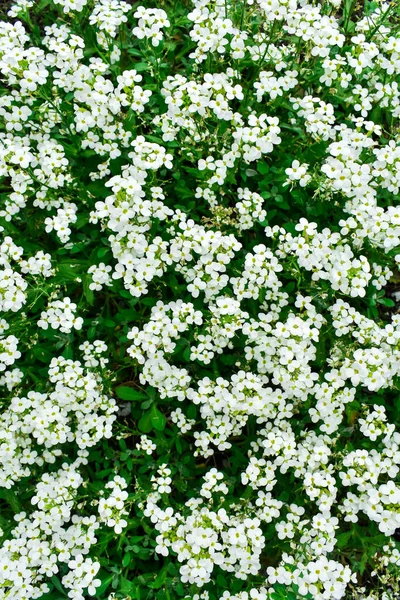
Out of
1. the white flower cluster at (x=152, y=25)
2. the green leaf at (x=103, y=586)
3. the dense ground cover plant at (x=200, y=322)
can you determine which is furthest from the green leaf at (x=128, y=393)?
the white flower cluster at (x=152, y=25)

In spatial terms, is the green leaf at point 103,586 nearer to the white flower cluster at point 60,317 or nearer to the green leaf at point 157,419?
the green leaf at point 157,419

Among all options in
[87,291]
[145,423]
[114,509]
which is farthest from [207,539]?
[87,291]

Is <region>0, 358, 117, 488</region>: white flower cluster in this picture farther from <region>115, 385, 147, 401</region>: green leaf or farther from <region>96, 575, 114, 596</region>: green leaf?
<region>96, 575, 114, 596</region>: green leaf

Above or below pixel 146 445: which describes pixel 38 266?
above

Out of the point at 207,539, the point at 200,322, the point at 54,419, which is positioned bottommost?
the point at 207,539

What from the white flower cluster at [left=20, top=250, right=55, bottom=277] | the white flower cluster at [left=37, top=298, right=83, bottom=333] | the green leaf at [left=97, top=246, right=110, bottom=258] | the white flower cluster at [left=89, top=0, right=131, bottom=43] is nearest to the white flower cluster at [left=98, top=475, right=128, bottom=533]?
the white flower cluster at [left=37, top=298, right=83, bottom=333]

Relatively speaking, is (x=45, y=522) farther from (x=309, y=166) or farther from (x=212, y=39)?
(x=212, y=39)

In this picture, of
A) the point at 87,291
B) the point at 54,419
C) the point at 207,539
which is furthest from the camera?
the point at 87,291

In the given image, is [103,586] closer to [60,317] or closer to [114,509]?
[114,509]

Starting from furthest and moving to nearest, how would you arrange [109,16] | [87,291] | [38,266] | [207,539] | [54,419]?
1. [109,16]
2. [87,291]
3. [38,266]
4. [54,419]
5. [207,539]
